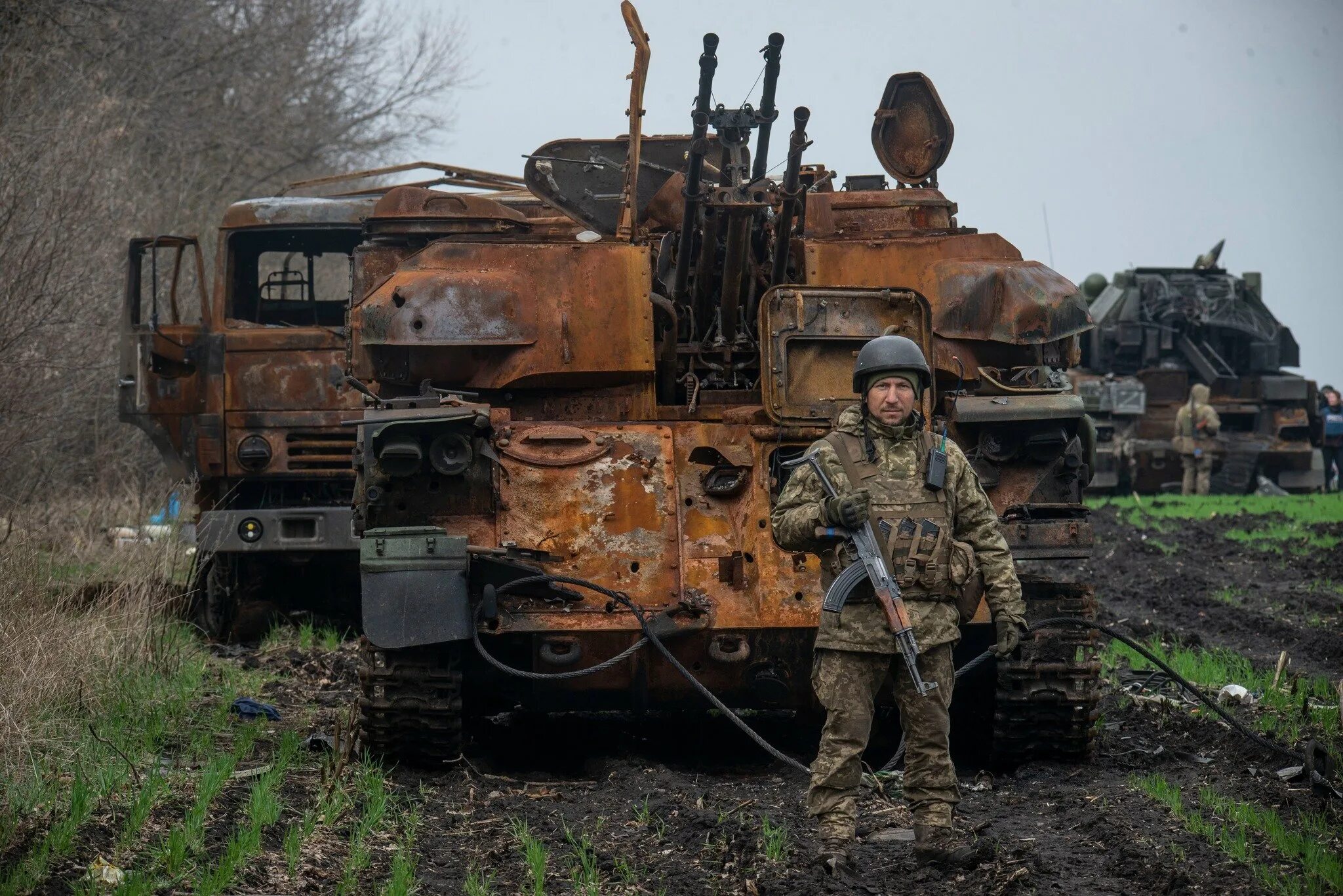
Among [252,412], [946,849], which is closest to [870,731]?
[946,849]

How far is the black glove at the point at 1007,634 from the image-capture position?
6496mm

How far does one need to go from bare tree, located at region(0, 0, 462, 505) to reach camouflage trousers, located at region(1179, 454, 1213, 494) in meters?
13.3

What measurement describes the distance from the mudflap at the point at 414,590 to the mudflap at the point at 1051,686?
2361 mm

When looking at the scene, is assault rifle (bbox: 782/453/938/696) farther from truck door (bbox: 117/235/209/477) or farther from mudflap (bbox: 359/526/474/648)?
truck door (bbox: 117/235/209/477)

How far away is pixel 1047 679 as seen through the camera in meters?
7.98

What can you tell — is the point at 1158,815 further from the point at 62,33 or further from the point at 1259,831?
the point at 62,33

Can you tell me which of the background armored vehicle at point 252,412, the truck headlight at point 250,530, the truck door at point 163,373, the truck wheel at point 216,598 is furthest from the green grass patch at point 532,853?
the truck door at point 163,373

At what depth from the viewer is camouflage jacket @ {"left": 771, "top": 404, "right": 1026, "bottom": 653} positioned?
21.2 feet

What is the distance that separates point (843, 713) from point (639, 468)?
2.23m

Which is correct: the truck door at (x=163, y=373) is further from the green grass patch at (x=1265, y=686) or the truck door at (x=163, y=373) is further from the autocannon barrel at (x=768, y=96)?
the green grass patch at (x=1265, y=686)

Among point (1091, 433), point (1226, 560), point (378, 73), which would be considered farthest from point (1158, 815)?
point (378, 73)

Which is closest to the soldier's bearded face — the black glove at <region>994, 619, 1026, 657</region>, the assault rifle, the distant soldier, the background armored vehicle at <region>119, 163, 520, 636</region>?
the assault rifle

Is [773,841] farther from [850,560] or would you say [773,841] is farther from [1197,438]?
[1197,438]

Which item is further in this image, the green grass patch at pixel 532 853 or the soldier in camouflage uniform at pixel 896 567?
the soldier in camouflage uniform at pixel 896 567
